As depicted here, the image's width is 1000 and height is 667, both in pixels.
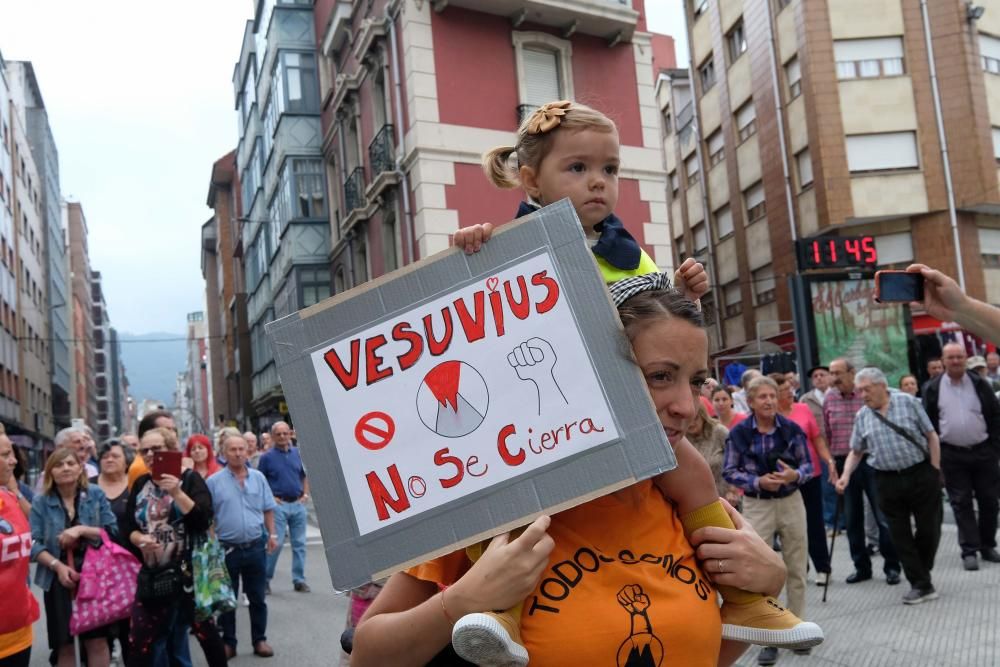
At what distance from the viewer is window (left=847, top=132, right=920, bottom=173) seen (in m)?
28.2

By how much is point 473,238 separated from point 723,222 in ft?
117

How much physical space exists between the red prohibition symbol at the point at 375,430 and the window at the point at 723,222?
3469 centimetres

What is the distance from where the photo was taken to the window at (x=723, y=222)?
3553 cm

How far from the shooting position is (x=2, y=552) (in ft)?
16.1

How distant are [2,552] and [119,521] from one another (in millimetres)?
1618

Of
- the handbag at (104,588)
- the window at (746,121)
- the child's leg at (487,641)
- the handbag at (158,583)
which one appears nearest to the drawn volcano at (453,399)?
the child's leg at (487,641)

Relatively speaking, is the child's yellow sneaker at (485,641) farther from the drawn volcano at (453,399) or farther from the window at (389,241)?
the window at (389,241)

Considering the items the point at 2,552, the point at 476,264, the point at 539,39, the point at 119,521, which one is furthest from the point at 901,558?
the point at 539,39

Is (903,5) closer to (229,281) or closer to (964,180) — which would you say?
(964,180)

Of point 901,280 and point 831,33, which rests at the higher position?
point 831,33

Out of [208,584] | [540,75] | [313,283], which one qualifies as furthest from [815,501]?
[313,283]

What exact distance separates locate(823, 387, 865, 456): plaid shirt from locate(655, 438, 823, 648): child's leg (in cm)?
928

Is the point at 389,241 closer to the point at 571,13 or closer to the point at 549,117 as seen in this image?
the point at 571,13

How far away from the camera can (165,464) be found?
5.80 meters
